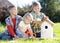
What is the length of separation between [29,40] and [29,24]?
20 centimetres

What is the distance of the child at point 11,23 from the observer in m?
3.07

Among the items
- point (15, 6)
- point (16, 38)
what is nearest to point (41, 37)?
point (16, 38)

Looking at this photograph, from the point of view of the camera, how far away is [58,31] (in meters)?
3.12

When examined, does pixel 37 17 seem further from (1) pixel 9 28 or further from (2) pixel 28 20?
(1) pixel 9 28

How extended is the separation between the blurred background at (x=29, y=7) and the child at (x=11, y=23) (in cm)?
5

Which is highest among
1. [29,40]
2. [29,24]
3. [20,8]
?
[20,8]

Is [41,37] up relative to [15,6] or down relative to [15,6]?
down

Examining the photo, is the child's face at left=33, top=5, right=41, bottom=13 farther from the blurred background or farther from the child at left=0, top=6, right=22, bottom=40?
the child at left=0, top=6, right=22, bottom=40

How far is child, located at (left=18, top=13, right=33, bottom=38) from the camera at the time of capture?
3.08 meters

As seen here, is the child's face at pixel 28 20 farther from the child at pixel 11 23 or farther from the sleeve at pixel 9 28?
the sleeve at pixel 9 28

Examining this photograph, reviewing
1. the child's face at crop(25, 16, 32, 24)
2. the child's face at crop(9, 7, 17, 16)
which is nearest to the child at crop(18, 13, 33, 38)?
the child's face at crop(25, 16, 32, 24)

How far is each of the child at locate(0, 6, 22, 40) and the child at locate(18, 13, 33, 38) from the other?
0.05 meters

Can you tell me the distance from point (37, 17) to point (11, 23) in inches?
12.9

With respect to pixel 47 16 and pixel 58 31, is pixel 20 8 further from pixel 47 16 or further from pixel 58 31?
pixel 58 31
